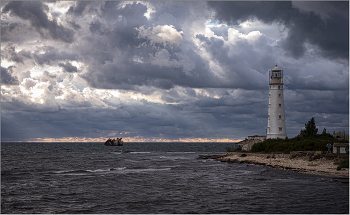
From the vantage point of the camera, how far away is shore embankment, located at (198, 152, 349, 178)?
39812mm

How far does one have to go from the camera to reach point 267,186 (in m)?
31.2

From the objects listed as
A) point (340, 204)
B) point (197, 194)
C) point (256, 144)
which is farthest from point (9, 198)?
point (256, 144)

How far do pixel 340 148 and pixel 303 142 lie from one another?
27.7 ft

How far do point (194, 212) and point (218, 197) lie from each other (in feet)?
19.1

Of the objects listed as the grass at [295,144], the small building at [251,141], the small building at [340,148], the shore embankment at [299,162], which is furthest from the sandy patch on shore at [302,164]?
the small building at [251,141]

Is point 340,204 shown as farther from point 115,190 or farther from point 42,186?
point 42,186

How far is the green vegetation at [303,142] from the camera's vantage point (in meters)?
A: 54.2

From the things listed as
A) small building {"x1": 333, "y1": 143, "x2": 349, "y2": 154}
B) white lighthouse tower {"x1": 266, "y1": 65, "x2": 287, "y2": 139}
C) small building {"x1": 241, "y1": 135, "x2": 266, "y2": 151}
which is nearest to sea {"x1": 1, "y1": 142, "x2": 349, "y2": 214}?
small building {"x1": 333, "y1": 143, "x2": 349, "y2": 154}

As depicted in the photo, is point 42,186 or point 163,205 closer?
point 163,205

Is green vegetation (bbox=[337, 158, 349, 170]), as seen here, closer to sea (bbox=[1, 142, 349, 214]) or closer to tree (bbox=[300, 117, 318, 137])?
sea (bbox=[1, 142, 349, 214])

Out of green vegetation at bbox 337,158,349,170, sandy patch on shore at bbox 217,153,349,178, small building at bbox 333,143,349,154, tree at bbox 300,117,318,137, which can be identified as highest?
tree at bbox 300,117,318,137

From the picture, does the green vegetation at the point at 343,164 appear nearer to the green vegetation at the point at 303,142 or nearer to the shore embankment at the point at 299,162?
the shore embankment at the point at 299,162

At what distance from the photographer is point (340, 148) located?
48.0m

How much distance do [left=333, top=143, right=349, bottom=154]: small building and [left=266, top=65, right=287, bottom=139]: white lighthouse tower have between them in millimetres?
16111
